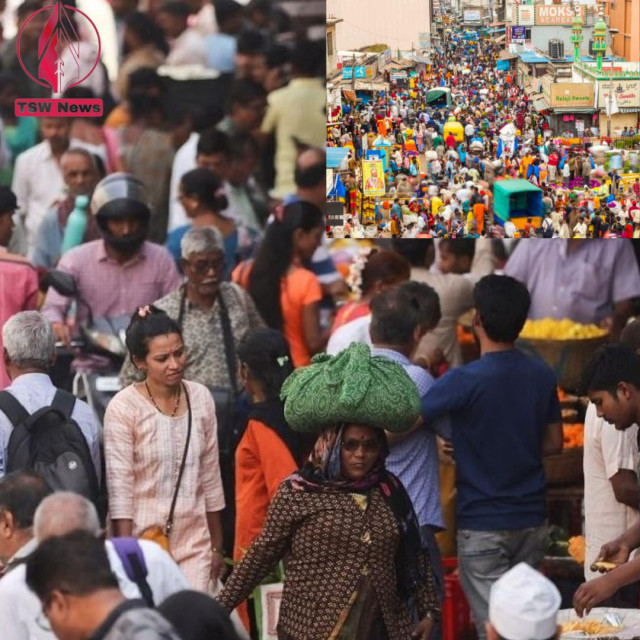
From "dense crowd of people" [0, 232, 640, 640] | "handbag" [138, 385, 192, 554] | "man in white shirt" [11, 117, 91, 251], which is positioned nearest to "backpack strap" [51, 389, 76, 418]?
"dense crowd of people" [0, 232, 640, 640]

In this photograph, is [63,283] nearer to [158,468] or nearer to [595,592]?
[158,468]

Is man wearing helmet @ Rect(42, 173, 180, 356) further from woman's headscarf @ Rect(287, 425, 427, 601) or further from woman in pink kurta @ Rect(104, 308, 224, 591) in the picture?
woman's headscarf @ Rect(287, 425, 427, 601)

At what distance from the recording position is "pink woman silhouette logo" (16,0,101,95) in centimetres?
757

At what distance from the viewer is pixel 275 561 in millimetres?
4559

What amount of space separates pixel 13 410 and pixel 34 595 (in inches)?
70.4

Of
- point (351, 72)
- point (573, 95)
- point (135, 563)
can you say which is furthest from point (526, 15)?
point (135, 563)

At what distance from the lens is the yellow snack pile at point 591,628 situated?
486 cm

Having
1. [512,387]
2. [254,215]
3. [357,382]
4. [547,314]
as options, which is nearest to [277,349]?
[512,387]

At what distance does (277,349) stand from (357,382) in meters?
1.27

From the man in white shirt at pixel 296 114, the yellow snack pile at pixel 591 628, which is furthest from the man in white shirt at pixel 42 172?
the yellow snack pile at pixel 591 628

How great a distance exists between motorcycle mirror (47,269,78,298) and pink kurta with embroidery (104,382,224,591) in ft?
6.23

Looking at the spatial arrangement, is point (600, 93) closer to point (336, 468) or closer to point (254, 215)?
point (254, 215)

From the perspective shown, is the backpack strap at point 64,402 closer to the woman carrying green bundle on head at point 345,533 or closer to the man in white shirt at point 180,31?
the woman carrying green bundle on head at point 345,533

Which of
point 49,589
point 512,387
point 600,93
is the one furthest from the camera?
point 600,93
